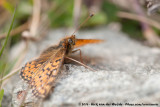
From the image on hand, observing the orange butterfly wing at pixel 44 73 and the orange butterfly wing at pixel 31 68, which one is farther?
the orange butterfly wing at pixel 31 68

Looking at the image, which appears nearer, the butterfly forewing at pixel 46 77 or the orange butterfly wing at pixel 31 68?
the butterfly forewing at pixel 46 77

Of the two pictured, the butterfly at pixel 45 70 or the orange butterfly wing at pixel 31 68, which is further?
the orange butterfly wing at pixel 31 68

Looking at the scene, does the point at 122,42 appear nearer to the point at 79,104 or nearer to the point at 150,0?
the point at 150,0

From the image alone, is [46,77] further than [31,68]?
No

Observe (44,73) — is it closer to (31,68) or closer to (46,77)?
(46,77)

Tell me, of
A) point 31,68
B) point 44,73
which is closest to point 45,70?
point 44,73

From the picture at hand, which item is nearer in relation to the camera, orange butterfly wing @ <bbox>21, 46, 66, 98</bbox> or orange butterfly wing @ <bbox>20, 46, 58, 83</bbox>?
orange butterfly wing @ <bbox>21, 46, 66, 98</bbox>
